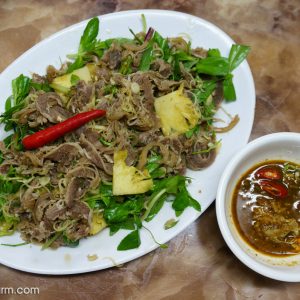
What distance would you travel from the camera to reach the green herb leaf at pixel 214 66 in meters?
2.69

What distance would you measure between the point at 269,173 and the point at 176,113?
67 centimetres

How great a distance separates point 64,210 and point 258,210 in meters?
1.16

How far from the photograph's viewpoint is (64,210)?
8.37 feet

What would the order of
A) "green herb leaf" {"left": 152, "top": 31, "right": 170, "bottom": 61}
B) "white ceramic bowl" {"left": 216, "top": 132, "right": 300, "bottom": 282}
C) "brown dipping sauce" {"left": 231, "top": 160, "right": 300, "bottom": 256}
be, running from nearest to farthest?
1. "white ceramic bowl" {"left": 216, "top": 132, "right": 300, "bottom": 282}
2. "brown dipping sauce" {"left": 231, "top": 160, "right": 300, "bottom": 256}
3. "green herb leaf" {"left": 152, "top": 31, "right": 170, "bottom": 61}

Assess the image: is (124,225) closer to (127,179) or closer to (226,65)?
(127,179)

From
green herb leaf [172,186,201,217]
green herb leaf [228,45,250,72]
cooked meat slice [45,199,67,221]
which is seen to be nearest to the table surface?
green herb leaf [172,186,201,217]

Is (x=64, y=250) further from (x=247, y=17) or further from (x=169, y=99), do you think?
(x=247, y=17)

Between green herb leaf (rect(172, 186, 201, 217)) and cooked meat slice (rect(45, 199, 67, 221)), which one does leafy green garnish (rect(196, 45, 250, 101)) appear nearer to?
green herb leaf (rect(172, 186, 201, 217))

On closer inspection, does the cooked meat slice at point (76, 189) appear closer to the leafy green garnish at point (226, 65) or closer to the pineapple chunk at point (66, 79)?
the pineapple chunk at point (66, 79)

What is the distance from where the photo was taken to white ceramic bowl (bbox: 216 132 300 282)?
231 centimetres

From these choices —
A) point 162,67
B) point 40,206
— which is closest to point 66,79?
point 162,67

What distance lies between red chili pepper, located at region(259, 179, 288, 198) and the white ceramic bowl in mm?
146

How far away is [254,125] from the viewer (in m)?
3.02

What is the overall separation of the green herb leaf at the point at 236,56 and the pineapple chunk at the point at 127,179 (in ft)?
2.96
